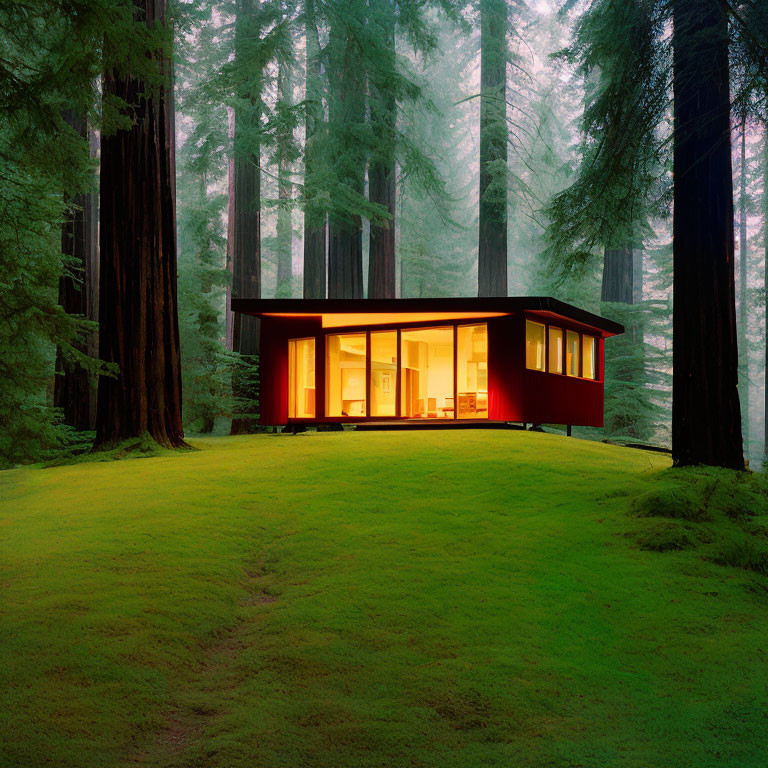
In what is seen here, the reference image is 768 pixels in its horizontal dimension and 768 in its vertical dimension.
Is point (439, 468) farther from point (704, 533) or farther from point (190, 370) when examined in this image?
point (190, 370)

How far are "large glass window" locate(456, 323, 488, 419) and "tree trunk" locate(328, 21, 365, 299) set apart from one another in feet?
10.8

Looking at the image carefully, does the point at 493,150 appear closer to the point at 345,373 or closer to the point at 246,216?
the point at 246,216

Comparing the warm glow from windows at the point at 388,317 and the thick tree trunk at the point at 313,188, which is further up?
the thick tree trunk at the point at 313,188

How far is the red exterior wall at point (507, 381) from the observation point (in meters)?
12.9

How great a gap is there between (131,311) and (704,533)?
734cm

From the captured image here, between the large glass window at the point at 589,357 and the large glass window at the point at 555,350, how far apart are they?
4.27 ft

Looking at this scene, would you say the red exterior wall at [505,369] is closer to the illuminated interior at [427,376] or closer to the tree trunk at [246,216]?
the illuminated interior at [427,376]

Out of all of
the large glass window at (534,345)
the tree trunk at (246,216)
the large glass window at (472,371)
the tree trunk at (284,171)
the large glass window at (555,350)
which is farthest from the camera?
the tree trunk at (246,216)

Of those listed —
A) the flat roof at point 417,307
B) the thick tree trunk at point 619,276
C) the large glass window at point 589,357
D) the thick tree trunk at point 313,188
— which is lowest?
the large glass window at point 589,357

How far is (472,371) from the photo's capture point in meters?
14.2

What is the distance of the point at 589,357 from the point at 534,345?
3101 mm

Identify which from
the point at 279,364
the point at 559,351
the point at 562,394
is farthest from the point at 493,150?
the point at 279,364

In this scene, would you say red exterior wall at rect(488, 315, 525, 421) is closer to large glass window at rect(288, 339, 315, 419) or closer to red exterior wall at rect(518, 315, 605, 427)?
red exterior wall at rect(518, 315, 605, 427)

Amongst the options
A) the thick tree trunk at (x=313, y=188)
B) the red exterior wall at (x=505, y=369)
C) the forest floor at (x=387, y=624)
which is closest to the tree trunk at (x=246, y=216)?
the thick tree trunk at (x=313, y=188)
